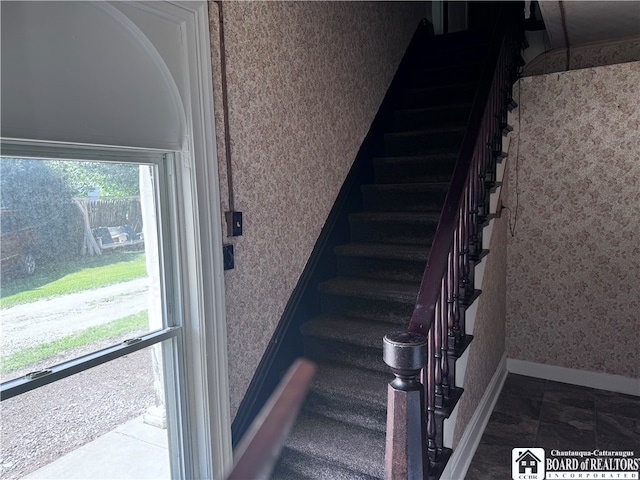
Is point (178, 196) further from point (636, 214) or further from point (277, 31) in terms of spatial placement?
point (636, 214)

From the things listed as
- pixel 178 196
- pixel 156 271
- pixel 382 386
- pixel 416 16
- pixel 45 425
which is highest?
pixel 416 16

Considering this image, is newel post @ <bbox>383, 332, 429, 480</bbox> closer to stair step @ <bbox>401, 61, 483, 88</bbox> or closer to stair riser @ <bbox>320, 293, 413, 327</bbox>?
stair riser @ <bbox>320, 293, 413, 327</bbox>

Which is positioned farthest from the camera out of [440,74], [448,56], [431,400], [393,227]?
[448,56]

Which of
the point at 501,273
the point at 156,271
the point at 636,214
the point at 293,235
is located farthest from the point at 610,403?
the point at 156,271

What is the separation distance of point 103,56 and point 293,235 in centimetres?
128

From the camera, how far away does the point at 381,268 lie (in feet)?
9.06

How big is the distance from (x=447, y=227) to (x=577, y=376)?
7.98ft

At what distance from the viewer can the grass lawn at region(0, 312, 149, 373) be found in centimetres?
129

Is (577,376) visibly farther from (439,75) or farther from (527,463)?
(439,75)

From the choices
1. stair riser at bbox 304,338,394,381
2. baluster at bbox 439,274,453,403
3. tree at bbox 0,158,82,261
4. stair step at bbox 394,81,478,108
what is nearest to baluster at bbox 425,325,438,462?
baluster at bbox 439,274,453,403

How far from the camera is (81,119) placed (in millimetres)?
1345

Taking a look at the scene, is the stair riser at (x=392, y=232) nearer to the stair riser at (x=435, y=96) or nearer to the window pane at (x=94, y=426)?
the stair riser at (x=435, y=96)

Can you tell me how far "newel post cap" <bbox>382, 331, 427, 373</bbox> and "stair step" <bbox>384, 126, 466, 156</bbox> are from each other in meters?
2.21

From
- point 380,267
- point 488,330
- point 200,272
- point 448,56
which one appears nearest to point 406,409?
point 200,272
